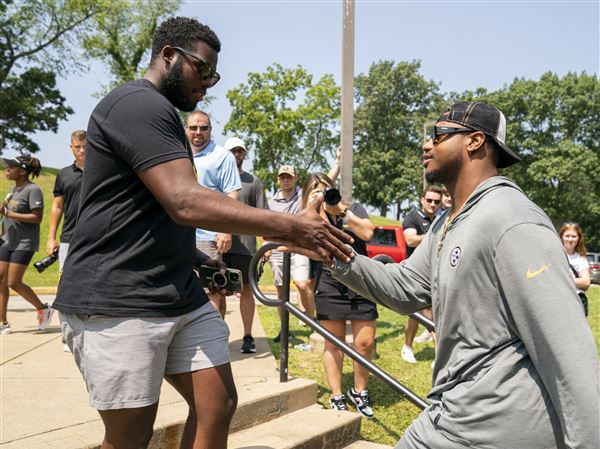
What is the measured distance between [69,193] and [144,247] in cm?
367

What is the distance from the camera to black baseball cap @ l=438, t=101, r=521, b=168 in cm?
205

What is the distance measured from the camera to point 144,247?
83.5 inches

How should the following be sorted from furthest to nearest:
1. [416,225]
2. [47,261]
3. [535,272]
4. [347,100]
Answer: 1. [416,225]
2. [47,261]
3. [347,100]
4. [535,272]

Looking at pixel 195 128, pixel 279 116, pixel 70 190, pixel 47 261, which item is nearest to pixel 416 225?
pixel 195 128

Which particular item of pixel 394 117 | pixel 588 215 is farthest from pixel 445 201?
pixel 394 117

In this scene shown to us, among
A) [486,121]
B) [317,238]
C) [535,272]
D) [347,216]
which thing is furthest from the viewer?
[347,216]

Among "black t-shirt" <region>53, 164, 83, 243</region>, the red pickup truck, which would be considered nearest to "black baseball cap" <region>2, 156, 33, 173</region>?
"black t-shirt" <region>53, 164, 83, 243</region>

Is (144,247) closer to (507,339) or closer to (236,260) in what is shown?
(507,339)

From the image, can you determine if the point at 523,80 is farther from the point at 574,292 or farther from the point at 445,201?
the point at 574,292

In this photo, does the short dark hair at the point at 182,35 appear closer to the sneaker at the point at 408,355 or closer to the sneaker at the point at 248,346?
the sneaker at the point at 248,346

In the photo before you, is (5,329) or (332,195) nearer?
(332,195)

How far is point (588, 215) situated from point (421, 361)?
4458cm

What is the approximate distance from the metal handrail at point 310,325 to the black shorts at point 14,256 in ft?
12.5

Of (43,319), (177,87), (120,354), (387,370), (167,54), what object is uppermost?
(167,54)
